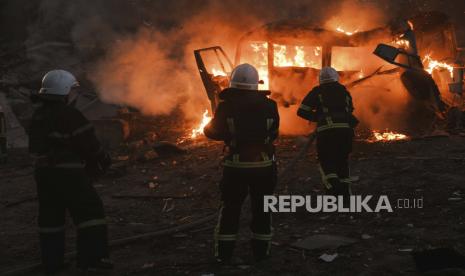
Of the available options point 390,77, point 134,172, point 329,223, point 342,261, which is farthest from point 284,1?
point 342,261

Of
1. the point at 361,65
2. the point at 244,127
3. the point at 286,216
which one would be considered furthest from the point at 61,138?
the point at 361,65

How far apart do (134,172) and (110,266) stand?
183 inches

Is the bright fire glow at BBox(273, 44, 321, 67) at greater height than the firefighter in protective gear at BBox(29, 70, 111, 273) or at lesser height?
greater

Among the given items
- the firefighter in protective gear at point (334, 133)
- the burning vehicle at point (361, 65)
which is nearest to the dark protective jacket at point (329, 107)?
the firefighter in protective gear at point (334, 133)

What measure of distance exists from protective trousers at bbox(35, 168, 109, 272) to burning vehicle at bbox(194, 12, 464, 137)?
5886mm

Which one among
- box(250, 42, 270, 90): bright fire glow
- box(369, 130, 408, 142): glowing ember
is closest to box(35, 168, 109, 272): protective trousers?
box(369, 130, 408, 142): glowing ember

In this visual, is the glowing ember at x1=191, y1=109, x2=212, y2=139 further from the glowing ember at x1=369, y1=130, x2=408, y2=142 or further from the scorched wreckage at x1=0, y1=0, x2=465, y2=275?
the glowing ember at x1=369, y1=130, x2=408, y2=142

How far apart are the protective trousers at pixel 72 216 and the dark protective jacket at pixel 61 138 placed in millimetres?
100

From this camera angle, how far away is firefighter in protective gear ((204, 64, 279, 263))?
13.6 feet

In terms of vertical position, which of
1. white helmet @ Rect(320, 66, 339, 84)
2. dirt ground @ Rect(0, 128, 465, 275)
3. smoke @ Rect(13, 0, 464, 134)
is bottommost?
dirt ground @ Rect(0, 128, 465, 275)

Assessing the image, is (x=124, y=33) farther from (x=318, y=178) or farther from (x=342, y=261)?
(x=342, y=261)

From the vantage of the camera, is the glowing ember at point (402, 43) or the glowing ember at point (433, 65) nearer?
the glowing ember at point (402, 43)

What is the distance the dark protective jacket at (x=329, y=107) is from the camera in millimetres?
5715

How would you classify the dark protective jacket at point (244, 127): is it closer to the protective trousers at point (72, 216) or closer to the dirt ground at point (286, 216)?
the dirt ground at point (286, 216)
